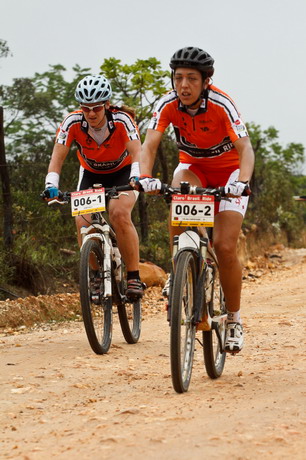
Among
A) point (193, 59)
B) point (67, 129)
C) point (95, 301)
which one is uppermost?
point (193, 59)

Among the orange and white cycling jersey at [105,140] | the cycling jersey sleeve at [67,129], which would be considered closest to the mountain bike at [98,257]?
the orange and white cycling jersey at [105,140]

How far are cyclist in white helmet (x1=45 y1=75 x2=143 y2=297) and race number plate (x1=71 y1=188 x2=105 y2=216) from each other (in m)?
0.27

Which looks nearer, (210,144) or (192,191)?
(192,191)

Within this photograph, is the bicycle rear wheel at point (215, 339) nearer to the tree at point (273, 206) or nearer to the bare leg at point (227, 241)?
the bare leg at point (227, 241)

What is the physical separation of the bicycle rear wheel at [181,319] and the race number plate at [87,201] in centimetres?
173

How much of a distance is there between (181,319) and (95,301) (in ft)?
5.81

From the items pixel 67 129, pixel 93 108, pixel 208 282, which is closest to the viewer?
pixel 208 282

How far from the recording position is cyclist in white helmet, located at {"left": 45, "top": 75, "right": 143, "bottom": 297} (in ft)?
22.8

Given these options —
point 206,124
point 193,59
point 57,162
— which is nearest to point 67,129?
point 57,162

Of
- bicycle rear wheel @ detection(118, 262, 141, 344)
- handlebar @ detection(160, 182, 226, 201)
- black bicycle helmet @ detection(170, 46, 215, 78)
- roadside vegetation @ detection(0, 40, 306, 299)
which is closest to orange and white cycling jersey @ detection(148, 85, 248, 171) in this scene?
black bicycle helmet @ detection(170, 46, 215, 78)

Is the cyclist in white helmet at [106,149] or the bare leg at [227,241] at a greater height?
the cyclist in white helmet at [106,149]

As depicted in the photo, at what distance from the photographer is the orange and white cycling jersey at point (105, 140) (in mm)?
7070

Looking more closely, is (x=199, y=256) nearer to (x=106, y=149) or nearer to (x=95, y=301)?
(x=95, y=301)

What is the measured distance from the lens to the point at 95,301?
653cm
